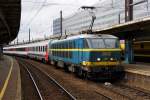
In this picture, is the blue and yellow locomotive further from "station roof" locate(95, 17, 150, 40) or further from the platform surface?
"station roof" locate(95, 17, 150, 40)

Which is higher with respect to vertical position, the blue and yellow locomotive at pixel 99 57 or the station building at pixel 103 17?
the station building at pixel 103 17

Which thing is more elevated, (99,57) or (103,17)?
(103,17)

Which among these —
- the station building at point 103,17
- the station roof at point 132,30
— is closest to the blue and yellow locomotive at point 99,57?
the station roof at point 132,30

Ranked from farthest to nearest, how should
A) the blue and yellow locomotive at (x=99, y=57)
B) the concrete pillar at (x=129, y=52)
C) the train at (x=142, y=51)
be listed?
1. the train at (x=142, y=51)
2. the concrete pillar at (x=129, y=52)
3. the blue and yellow locomotive at (x=99, y=57)

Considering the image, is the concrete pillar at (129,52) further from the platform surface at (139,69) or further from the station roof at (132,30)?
the platform surface at (139,69)

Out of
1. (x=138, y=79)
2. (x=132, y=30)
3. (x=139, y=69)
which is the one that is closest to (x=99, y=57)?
(x=138, y=79)

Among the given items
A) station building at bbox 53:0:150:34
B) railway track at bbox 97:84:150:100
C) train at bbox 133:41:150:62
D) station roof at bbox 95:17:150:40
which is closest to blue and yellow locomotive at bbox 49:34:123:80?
railway track at bbox 97:84:150:100

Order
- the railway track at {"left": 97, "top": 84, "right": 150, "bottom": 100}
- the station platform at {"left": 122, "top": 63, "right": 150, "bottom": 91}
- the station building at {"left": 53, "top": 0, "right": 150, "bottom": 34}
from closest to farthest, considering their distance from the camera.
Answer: the railway track at {"left": 97, "top": 84, "right": 150, "bottom": 100} < the station platform at {"left": 122, "top": 63, "right": 150, "bottom": 91} < the station building at {"left": 53, "top": 0, "right": 150, "bottom": 34}

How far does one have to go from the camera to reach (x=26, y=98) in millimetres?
15938

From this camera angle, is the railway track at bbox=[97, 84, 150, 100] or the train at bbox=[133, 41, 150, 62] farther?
the train at bbox=[133, 41, 150, 62]

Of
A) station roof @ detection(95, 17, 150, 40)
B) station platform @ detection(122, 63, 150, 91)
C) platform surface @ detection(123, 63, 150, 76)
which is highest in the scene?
station roof @ detection(95, 17, 150, 40)

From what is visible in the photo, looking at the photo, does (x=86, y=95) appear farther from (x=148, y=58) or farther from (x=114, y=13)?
(x=114, y=13)

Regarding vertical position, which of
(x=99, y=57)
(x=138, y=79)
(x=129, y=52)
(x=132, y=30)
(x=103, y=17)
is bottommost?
(x=138, y=79)

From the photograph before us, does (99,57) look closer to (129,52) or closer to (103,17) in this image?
(129,52)
